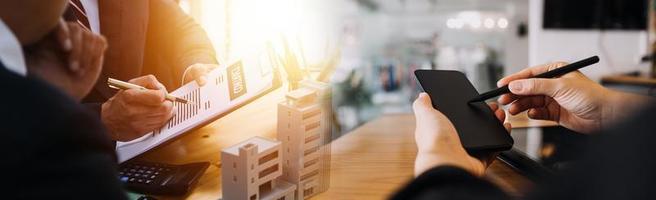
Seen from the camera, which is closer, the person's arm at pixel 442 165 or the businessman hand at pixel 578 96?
the person's arm at pixel 442 165

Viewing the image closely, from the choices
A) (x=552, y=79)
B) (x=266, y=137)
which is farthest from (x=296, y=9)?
(x=552, y=79)

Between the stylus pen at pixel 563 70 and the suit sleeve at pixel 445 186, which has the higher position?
the stylus pen at pixel 563 70

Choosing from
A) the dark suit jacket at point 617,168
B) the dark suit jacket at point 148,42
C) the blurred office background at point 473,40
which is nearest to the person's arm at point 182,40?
the dark suit jacket at point 148,42

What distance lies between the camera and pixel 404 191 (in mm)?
406

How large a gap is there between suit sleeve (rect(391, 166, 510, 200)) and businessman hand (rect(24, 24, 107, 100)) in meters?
0.32

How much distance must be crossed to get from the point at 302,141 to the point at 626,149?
16.2 inches

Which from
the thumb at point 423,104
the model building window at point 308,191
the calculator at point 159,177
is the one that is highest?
the thumb at point 423,104

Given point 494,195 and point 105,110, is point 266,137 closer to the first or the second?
point 105,110

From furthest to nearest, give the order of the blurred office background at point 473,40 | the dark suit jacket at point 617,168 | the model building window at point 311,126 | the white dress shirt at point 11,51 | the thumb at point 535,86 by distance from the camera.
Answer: the blurred office background at point 473,40
the thumb at point 535,86
the model building window at point 311,126
the white dress shirt at point 11,51
the dark suit jacket at point 617,168

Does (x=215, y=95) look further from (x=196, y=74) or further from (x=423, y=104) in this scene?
(x=423, y=104)

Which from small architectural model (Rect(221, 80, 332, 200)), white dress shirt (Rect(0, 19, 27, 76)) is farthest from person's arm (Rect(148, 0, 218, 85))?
white dress shirt (Rect(0, 19, 27, 76))

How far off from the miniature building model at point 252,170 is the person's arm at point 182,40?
0.13 meters

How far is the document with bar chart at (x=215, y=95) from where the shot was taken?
0.67 meters

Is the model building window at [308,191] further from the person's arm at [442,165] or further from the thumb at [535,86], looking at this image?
the thumb at [535,86]
